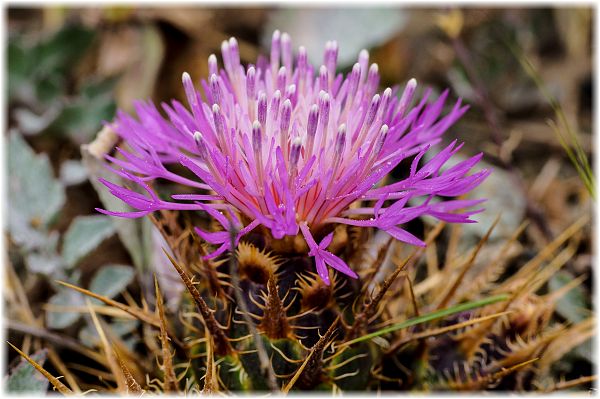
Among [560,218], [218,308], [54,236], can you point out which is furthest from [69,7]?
[560,218]

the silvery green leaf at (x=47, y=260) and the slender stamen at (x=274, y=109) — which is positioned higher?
the slender stamen at (x=274, y=109)

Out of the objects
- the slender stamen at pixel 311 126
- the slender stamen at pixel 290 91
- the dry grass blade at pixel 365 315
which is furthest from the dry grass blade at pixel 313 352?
the slender stamen at pixel 290 91

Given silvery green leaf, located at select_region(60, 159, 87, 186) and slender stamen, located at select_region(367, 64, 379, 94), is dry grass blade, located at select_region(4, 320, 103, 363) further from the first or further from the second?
slender stamen, located at select_region(367, 64, 379, 94)

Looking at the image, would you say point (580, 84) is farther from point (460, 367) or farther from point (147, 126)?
point (147, 126)

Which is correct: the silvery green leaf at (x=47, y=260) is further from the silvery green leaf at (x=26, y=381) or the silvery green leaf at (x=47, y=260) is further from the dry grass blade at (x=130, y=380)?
the dry grass blade at (x=130, y=380)

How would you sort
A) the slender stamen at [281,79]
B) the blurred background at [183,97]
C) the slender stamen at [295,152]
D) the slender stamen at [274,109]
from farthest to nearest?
the blurred background at [183,97]
the slender stamen at [281,79]
the slender stamen at [274,109]
the slender stamen at [295,152]
